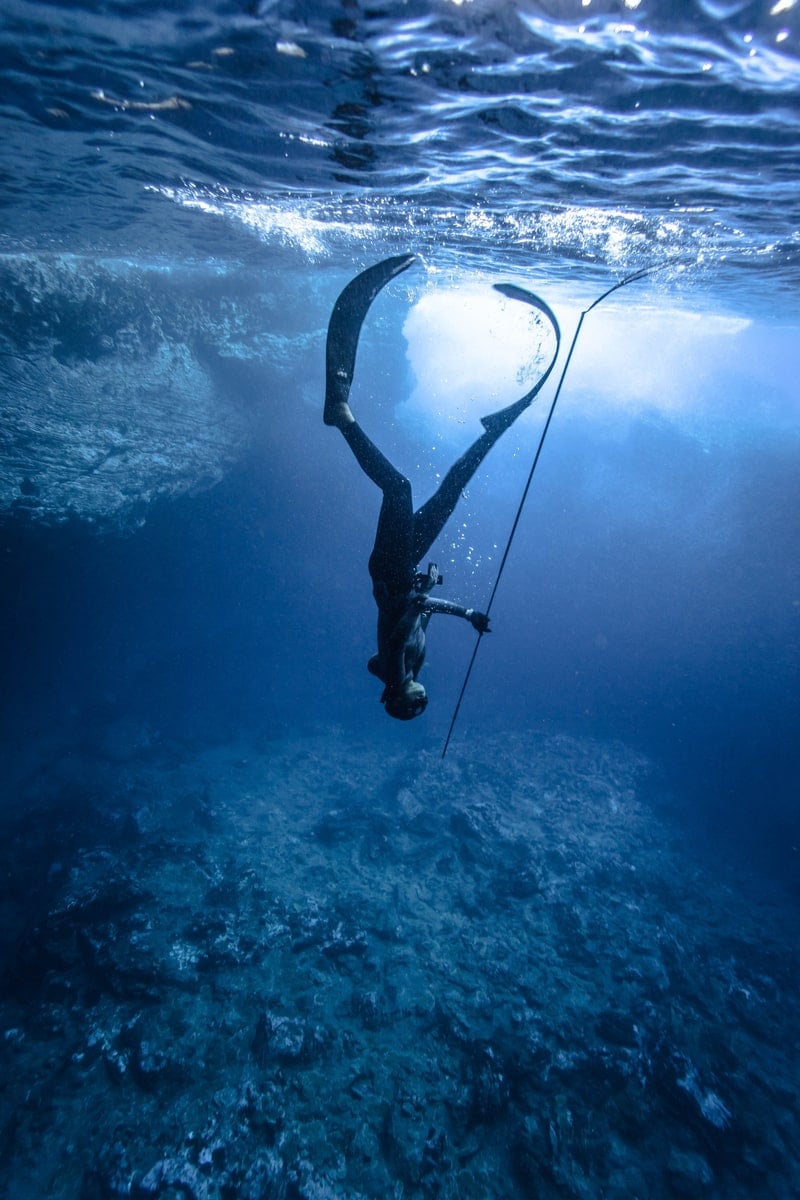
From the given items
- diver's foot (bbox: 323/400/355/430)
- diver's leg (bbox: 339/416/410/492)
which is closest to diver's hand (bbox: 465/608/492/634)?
diver's leg (bbox: 339/416/410/492)

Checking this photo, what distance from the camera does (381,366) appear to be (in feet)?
93.9

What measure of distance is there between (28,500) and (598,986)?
20538mm

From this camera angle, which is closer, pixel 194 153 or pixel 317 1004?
pixel 194 153

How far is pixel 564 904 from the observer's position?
12445 mm

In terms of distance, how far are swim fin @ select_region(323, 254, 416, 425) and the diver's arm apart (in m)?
2.08

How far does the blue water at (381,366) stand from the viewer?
543 cm

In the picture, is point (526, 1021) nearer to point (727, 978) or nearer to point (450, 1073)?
point (450, 1073)

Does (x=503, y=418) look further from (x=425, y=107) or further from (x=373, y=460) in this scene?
(x=425, y=107)

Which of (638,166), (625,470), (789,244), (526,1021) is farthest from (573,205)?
(625,470)

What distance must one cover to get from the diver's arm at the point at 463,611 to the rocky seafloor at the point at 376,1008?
806cm

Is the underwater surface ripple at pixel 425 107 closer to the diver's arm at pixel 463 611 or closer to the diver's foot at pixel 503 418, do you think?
the diver's foot at pixel 503 418

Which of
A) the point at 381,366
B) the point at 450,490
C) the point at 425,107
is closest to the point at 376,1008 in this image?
the point at 450,490

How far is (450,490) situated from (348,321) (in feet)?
6.26

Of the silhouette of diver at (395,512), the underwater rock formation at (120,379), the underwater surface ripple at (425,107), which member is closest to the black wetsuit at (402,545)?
the silhouette of diver at (395,512)
